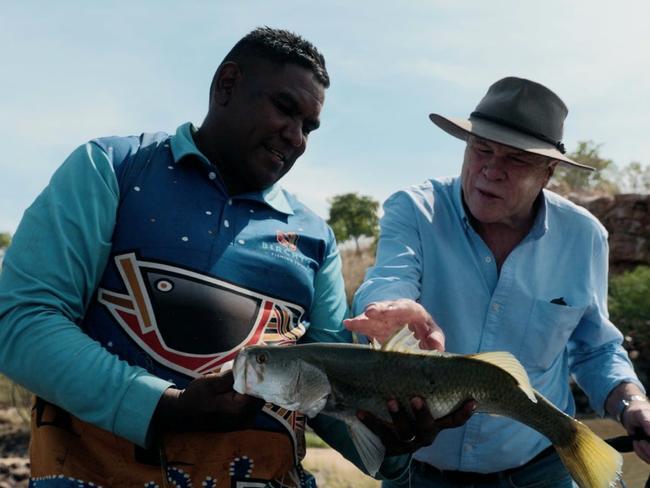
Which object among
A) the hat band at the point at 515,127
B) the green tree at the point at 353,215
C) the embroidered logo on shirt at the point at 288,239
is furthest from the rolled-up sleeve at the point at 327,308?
the green tree at the point at 353,215

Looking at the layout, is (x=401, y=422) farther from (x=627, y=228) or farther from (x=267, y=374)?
(x=627, y=228)

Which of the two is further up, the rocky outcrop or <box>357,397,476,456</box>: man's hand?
<box>357,397,476,456</box>: man's hand

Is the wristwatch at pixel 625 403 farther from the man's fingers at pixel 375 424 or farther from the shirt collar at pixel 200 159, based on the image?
the shirt collar at pixel 200 159

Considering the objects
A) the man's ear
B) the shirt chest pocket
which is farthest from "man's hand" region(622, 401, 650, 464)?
the man's ear

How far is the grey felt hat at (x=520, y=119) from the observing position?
3.76 m

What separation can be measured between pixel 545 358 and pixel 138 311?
6.96 ft

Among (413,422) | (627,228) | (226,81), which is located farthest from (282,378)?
(627,228)

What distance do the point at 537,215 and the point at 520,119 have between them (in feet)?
1.70

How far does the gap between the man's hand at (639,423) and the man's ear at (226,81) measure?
2271 mm

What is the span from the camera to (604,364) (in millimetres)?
3801

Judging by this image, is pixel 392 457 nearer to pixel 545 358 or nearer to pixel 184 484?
pixel 184 484

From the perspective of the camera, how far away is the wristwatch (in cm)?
348

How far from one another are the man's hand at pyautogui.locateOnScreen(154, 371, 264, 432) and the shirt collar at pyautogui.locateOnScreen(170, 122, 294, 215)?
0.80 meters

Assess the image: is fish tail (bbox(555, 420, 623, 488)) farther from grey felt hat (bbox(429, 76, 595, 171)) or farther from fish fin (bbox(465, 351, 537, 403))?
grey felt hat (bbox(429, 76, 595, 171))
